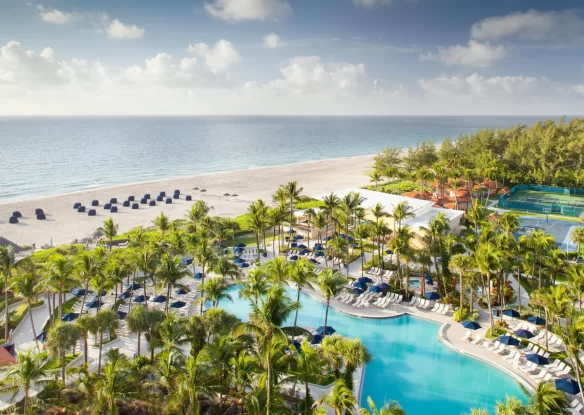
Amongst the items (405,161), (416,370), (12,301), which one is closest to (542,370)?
(416,370)

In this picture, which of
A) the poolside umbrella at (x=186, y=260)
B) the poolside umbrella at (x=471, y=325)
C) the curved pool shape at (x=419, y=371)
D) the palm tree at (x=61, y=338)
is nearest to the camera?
the palm tree at (x=61, y=338)

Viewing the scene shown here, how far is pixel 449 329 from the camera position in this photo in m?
28.3

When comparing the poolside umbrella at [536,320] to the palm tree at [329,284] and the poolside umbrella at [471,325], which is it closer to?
the poolside umbrella at [471,325]

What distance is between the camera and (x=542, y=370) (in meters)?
23.0

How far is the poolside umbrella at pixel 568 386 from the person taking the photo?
20.4 m

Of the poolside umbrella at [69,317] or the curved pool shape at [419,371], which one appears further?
the poolside umbrella at [69,317]

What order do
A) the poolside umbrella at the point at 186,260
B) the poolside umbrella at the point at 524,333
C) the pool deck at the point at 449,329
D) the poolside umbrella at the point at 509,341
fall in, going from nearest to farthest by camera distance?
the pool deck at the point at 449,329, the poolside umbrella at the point at 509,341, the poolside umbrella at the point at 524,333, the poolside umbrella at the point at 186,260

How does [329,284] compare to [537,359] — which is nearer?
[537,359]

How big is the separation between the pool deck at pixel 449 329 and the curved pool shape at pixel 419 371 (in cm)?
35

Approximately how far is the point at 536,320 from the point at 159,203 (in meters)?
59.6

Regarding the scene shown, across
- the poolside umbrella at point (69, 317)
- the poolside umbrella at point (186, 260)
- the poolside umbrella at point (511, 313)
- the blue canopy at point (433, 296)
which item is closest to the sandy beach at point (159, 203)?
the poolside umbrella at point (186, 260)

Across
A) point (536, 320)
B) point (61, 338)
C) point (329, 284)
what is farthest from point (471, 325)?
point (61, 338)

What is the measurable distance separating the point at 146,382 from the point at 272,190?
64577 millimetres

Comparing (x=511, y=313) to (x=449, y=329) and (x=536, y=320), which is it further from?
(x=449, y=329)
